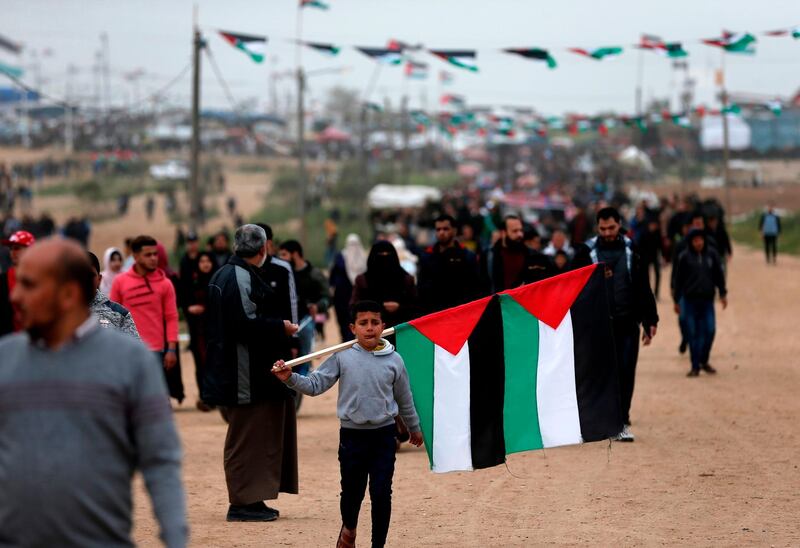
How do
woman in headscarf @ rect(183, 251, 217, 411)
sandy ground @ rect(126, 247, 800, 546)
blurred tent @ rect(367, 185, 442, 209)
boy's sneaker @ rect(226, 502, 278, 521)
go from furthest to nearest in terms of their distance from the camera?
blurred tent @ rect(367, 185, 442, 209)
woman in headscarf @ rect(183, 251, 217, 411)
boy's sneaker @ rect(226, 502, 278, 521)
sandy ground @ rect(126, 247, 800, 546)

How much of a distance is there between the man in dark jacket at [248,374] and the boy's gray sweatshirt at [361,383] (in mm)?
1038

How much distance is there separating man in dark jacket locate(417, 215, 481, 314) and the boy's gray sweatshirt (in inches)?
165

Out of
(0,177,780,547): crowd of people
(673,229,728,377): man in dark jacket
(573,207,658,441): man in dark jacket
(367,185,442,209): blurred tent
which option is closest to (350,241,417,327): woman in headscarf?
(0,177,780,547): crowd of people

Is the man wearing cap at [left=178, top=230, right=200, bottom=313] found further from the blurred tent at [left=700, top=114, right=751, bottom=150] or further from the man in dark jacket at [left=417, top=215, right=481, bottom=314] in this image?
the blurred tent at [left=700, top=114, right=751, bottom=150]

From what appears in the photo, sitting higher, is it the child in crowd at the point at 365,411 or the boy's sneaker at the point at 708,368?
the child in crowd at the point at 365,411

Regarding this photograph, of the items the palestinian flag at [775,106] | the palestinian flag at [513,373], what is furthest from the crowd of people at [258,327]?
the palestinian flag at [775,106]

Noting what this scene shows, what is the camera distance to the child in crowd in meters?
7.48

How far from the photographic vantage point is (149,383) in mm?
4246

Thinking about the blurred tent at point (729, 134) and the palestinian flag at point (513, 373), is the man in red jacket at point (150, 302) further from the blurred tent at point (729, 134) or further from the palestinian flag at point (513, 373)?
the blurred tent at point (729, 134)

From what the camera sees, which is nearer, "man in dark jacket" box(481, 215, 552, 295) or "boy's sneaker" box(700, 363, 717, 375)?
"man in dark jacket" box(481, 215, 552, 295)

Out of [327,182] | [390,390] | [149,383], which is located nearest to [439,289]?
[390,390]

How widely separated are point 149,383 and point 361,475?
3468mm

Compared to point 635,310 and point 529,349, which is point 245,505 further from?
point 635,310

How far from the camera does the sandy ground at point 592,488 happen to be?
8500 mm
